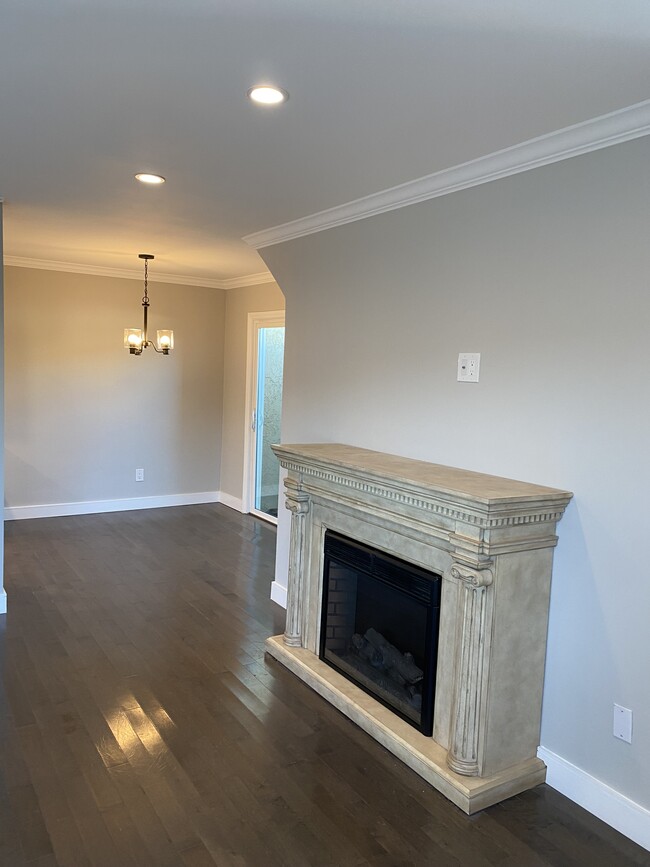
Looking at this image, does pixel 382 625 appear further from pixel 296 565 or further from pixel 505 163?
pixel 505 163

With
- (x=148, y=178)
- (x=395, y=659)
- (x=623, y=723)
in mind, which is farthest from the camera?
(x=148, y=178)

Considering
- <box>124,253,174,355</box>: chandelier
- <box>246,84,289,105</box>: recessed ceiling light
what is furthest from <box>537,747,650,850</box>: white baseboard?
<box>124,253,174,355</box>: chandelier

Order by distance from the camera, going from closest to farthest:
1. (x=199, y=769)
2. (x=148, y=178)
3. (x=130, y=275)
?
(x=199, y=769) < (x=148, y=178) < (x=130, y=275)

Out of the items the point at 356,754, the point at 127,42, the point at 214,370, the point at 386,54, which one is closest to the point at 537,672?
the point at 356,754

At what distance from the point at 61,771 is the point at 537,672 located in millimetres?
1765

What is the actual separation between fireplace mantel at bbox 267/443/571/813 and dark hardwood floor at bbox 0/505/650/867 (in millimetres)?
100

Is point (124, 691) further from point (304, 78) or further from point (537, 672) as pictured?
point (304, 78)

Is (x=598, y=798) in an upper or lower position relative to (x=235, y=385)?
lower

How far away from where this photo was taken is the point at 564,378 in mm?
2307

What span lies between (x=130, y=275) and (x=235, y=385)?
1.45m

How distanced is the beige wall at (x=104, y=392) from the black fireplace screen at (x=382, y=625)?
375 cm

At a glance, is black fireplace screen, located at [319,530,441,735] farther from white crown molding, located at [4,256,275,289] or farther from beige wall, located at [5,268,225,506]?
beige wall, located at [5,268,225,506]

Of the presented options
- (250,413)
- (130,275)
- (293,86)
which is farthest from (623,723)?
(130,275)

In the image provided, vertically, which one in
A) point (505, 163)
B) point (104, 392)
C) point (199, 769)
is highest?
point (505, 163)
